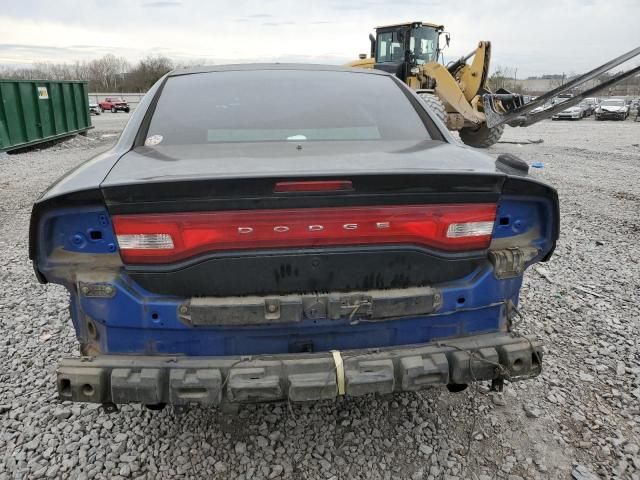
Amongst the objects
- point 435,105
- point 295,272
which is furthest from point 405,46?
point 295,272

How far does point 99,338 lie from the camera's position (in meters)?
1.97

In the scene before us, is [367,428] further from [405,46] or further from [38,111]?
[38,111]

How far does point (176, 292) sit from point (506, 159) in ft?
5.04

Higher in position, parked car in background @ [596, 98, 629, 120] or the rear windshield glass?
the rear windshield glass

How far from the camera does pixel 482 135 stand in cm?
1267

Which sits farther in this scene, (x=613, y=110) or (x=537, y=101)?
(x=613, y=110)

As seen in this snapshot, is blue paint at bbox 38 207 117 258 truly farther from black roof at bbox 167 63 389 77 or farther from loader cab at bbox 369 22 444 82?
loader cab at bbox 369 22 444 82

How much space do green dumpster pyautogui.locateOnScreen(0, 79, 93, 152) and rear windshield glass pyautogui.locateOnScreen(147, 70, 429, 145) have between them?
12640 mm

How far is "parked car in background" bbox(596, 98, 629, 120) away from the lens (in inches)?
1193

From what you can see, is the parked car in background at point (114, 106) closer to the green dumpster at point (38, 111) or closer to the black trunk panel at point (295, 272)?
the green dumpster at point (38, 111)

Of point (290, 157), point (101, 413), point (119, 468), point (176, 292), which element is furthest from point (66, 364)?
point (290, 157)

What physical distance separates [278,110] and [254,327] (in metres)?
1.29

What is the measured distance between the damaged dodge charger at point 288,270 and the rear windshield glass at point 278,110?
414 mm

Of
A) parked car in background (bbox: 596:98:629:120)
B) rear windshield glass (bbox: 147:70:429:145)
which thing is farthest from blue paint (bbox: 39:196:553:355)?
parked car in background (bbox: 596:98:629:120)
